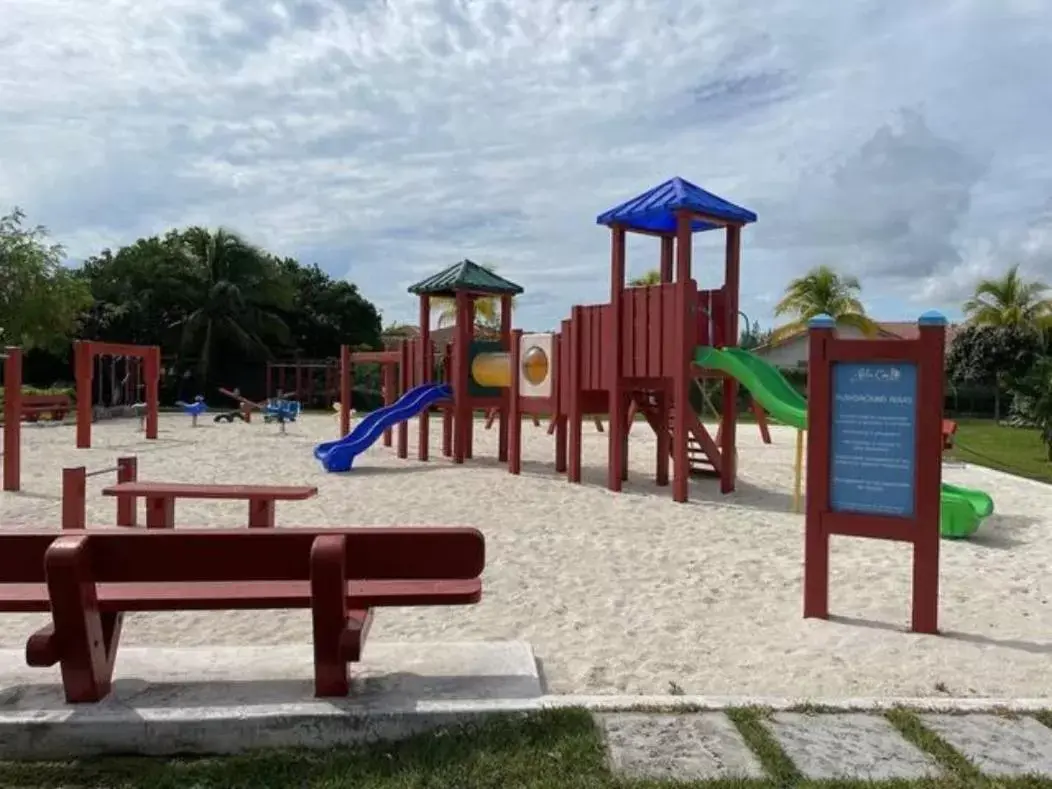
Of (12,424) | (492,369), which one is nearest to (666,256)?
(492,369)

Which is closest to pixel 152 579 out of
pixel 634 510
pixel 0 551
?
pixel 0 551

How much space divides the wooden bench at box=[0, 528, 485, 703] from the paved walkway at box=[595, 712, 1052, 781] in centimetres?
89

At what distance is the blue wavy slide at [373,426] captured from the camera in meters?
14.4

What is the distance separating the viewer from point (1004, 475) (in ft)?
48.6

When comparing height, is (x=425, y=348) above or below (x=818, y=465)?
above

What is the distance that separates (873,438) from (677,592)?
5.67 feet

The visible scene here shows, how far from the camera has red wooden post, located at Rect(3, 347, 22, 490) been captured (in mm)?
11867

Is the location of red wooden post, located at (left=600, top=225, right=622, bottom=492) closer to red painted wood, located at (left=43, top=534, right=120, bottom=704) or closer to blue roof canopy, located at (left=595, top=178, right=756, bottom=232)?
blue roof canopy, located at (left=595, top=178, right=756, bottom=232)

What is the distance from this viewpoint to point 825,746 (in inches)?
135

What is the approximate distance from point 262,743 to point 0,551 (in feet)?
4.17

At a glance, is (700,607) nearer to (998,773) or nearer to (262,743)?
(998,773)

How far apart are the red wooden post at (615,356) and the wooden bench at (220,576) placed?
874cm

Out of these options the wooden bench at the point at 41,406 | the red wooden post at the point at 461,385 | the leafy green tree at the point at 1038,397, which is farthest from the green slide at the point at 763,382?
the wooden bench at the point at 41,406

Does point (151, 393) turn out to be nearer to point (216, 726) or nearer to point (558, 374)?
point (558, 374)
